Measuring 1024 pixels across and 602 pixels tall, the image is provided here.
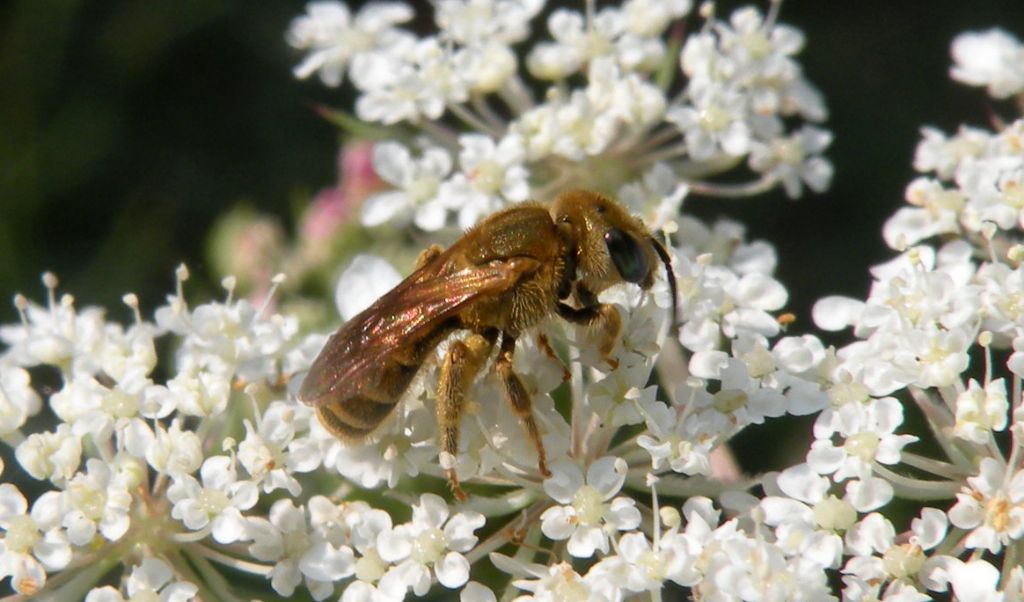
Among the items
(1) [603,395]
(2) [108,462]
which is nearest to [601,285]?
(1) [603,395]

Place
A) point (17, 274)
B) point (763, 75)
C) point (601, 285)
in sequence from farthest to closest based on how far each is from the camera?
point (17, 274) → point (763, 75) → point (601, 285)

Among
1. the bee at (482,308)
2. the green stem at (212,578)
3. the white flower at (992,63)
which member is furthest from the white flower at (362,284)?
the white flower at (992,63)

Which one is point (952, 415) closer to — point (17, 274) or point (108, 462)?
point (108, 462)

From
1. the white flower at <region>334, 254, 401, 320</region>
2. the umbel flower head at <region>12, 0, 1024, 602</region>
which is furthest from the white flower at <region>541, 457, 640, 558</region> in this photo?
the white flower at <region>334, 254, 401, 320</region>

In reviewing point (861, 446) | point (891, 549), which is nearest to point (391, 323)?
point (861, 446)

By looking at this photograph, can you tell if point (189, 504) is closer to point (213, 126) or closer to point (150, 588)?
point (150, 588)

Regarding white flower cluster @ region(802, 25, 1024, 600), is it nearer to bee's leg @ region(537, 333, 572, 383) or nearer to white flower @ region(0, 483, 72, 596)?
bee's leg @ region(537, 333, 572, 383)

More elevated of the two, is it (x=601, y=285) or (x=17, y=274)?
(x=601, y=285)
